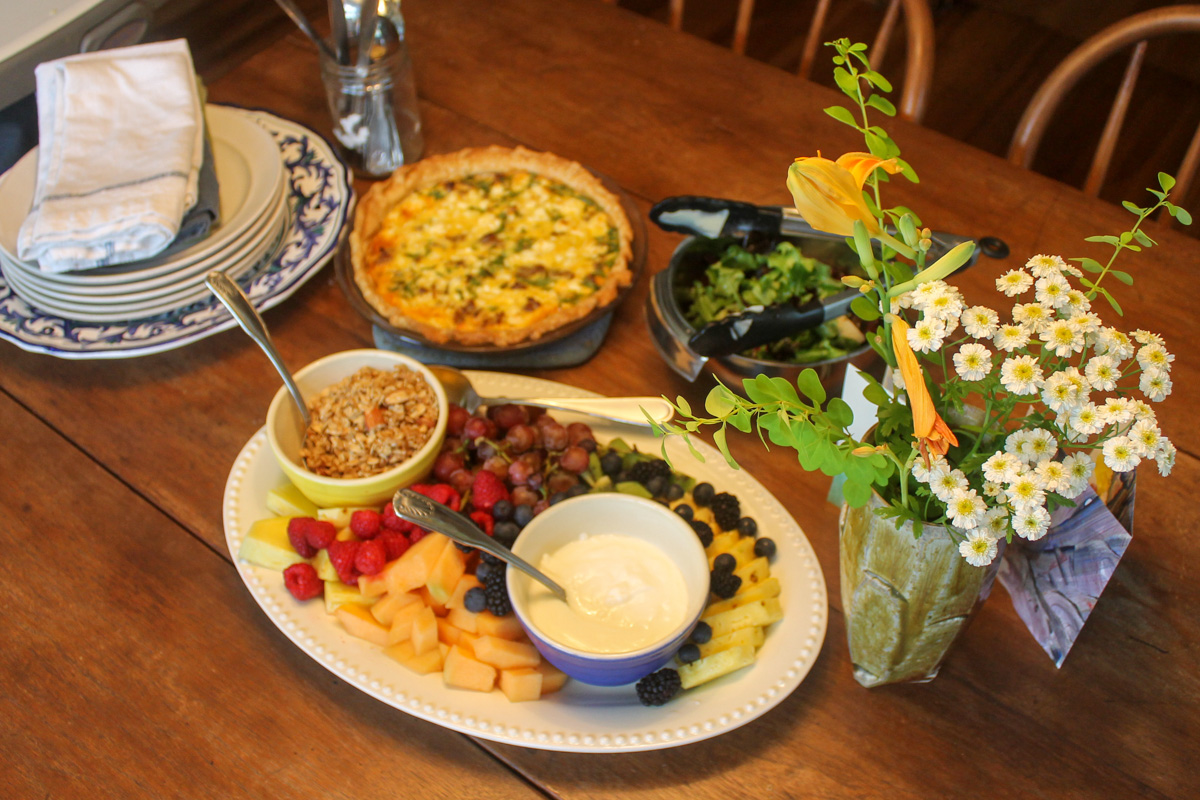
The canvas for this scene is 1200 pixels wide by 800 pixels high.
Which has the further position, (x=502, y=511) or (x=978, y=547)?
(x=502, y=511)

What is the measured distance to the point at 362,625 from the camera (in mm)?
1083

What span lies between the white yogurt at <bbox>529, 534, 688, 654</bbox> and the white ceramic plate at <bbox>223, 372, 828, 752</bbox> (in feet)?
0.28

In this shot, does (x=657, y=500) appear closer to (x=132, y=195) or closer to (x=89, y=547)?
(x=89, y=547)

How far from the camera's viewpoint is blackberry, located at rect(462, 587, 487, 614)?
1.07 metres

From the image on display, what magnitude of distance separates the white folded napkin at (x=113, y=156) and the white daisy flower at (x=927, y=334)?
1.16m

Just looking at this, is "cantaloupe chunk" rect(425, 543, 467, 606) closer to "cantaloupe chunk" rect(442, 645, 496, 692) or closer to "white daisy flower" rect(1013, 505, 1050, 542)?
"cantaloupe chunk" rect(442, 645, 496, 692)

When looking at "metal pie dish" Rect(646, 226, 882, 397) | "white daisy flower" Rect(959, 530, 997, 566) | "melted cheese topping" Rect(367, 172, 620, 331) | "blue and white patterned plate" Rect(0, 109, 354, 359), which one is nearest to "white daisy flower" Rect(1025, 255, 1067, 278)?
"white daisy flower" Rect(959, 530, 997, 566)

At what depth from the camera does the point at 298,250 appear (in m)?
1.57

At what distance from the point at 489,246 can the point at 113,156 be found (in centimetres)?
64

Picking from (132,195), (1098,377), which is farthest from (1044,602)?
(132,195)

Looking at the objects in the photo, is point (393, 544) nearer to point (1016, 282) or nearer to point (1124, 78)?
point (1016, 282)

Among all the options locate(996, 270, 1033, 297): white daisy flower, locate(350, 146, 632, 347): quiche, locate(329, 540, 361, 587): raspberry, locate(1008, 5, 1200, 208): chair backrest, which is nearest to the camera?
locate(996, 270, 1033, 297): white daisy flower

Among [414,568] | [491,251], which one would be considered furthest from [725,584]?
[491,251]

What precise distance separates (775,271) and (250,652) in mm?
956
